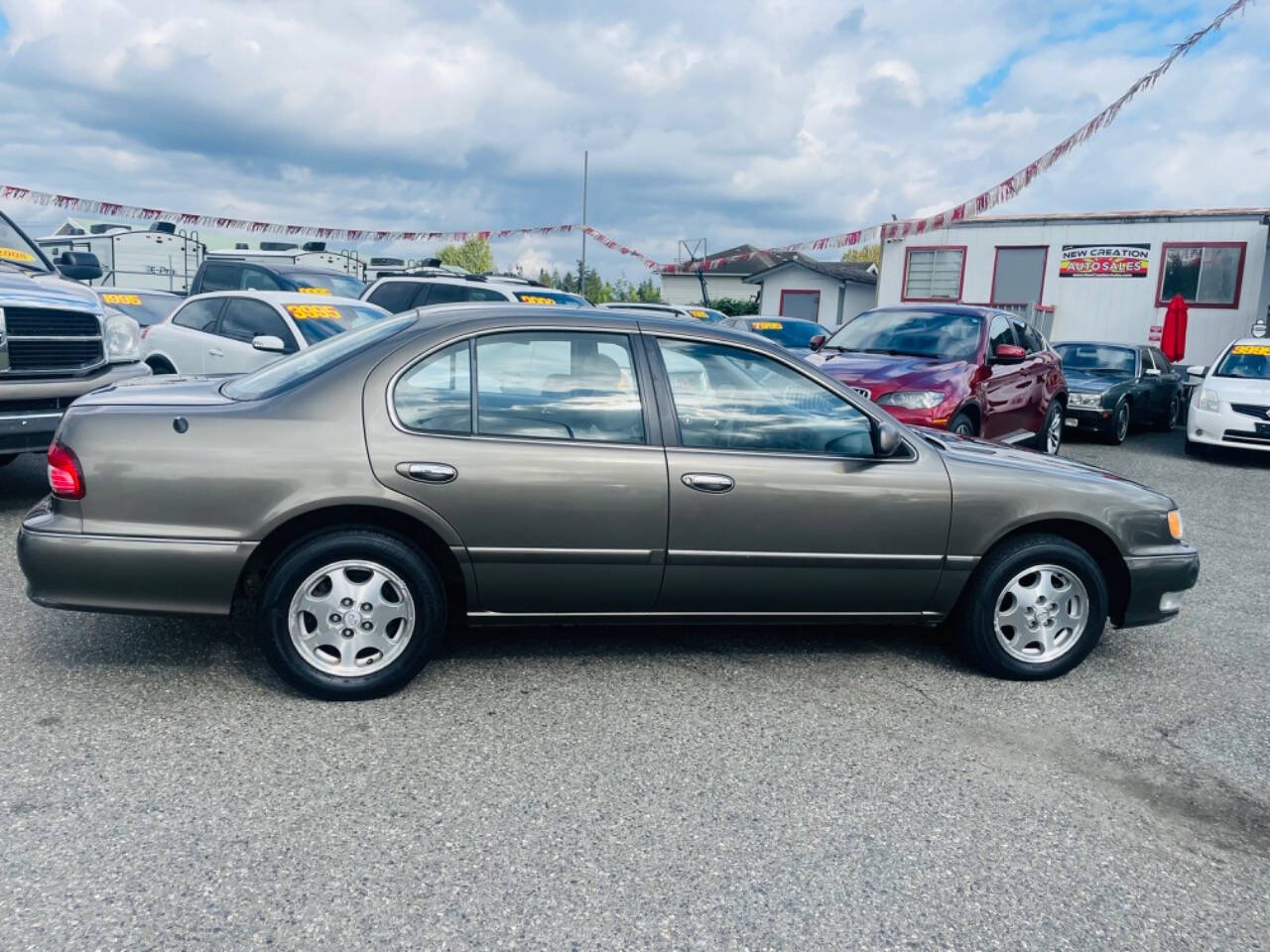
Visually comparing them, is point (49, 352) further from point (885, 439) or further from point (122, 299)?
point (122, 299)

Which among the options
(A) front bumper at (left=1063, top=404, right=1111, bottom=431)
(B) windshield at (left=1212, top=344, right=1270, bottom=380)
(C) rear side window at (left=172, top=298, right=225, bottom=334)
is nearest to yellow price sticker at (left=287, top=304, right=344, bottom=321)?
(C) rear side window at (left=172, top=298, right=225, bottom=334)

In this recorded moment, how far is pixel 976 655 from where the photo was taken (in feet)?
14.4

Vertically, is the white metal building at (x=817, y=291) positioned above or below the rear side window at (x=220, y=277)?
above

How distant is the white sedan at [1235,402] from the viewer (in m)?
11.9

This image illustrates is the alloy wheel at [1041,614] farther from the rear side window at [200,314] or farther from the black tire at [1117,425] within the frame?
the black tire at [1117,425]

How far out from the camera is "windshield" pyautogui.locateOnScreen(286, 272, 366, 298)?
531 inches

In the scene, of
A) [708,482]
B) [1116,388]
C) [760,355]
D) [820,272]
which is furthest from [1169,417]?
[820,272]

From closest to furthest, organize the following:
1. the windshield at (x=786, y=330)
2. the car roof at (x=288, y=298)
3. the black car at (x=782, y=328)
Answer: the car roof at (x=288, y=298), the black car at (x=782, y=328), the windshield at (x=786, y=330)

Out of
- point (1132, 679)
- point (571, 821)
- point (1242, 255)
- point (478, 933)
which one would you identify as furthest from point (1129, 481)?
point (1242, 255)

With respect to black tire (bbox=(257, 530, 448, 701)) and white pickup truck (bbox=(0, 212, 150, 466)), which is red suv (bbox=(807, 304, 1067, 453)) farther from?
white pickup truck (bbox=(0, 212, 150, 466))

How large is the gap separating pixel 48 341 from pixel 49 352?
0.07 m

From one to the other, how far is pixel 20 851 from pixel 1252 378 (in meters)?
13.5

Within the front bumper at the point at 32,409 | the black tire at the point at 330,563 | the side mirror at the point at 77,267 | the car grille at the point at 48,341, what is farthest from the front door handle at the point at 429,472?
the side mirror at the point at 77,267

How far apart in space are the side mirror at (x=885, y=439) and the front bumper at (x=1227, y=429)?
32.3ft
